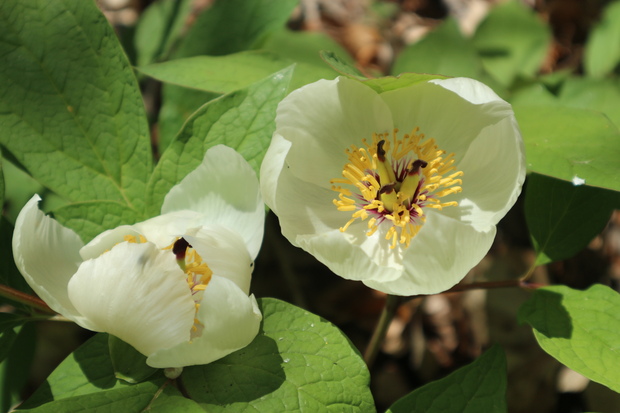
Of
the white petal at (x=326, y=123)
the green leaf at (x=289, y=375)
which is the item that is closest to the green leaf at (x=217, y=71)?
the white petal at (x=326, y=123)

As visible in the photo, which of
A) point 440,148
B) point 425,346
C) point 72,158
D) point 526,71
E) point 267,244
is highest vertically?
point 72,158

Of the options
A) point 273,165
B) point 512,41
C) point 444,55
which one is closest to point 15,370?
point 273,165

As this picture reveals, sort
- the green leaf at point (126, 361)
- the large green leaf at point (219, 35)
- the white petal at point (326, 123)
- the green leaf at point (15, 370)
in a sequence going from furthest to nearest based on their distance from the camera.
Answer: the large green leaf at point (219, 35) → the green leaf at point (15, 370) → the white petal at point (326, 123) → the green leaf at point (126, 361)

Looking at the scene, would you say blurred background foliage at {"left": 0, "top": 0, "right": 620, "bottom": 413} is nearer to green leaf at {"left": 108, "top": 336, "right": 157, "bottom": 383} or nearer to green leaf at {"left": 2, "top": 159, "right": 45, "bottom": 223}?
green leaf at {"left": 2, "top": 159, "right": 45, "bottom": 223}

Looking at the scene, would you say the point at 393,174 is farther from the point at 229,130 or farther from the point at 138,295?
the point at 138,295

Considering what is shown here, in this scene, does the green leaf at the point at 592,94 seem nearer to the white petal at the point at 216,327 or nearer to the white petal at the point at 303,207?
the white petal at the point at 303,207

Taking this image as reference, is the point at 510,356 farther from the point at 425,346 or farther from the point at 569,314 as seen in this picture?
the point at 569,314

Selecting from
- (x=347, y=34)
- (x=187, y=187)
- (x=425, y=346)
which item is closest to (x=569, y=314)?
(x=187, y=187)
